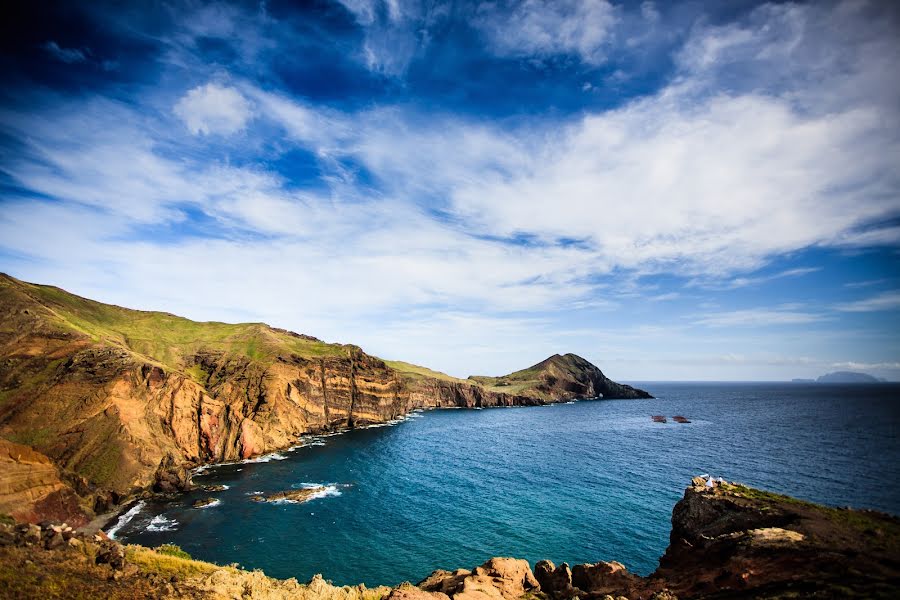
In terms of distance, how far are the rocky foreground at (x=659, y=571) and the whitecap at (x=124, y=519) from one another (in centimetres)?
3013

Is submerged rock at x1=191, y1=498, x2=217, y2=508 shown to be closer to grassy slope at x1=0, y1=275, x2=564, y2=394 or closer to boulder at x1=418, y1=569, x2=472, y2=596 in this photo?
grassy slope at x1=0, y1=275, x2=564, y2=394

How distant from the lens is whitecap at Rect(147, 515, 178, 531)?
51906 mm

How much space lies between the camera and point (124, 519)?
54594 mm

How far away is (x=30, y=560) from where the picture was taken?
70.5 ft

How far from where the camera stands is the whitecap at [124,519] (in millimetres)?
49781

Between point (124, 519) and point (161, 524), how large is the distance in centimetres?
628

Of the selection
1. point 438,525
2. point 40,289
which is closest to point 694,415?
point 438,525

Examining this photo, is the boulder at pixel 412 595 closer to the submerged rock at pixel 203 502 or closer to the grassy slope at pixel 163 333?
the submerged rock at pixel 203 502

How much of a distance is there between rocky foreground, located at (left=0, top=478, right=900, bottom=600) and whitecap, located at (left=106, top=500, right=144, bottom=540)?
3013 centimetres

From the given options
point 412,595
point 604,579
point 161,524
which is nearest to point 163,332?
point 161,524

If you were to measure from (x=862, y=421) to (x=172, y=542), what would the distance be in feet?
651

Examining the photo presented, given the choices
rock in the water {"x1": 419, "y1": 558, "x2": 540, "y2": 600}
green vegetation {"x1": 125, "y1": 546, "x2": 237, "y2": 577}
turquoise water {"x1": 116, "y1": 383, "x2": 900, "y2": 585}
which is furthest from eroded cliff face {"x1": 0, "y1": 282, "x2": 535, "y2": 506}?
rock in the water {"x1": 419, "y1": 558, "x2": 540, "y2": 600}

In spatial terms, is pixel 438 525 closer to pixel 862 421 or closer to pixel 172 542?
pixel 172 542

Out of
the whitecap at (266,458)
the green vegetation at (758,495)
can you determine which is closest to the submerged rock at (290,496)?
the whitecap at (266,458)
